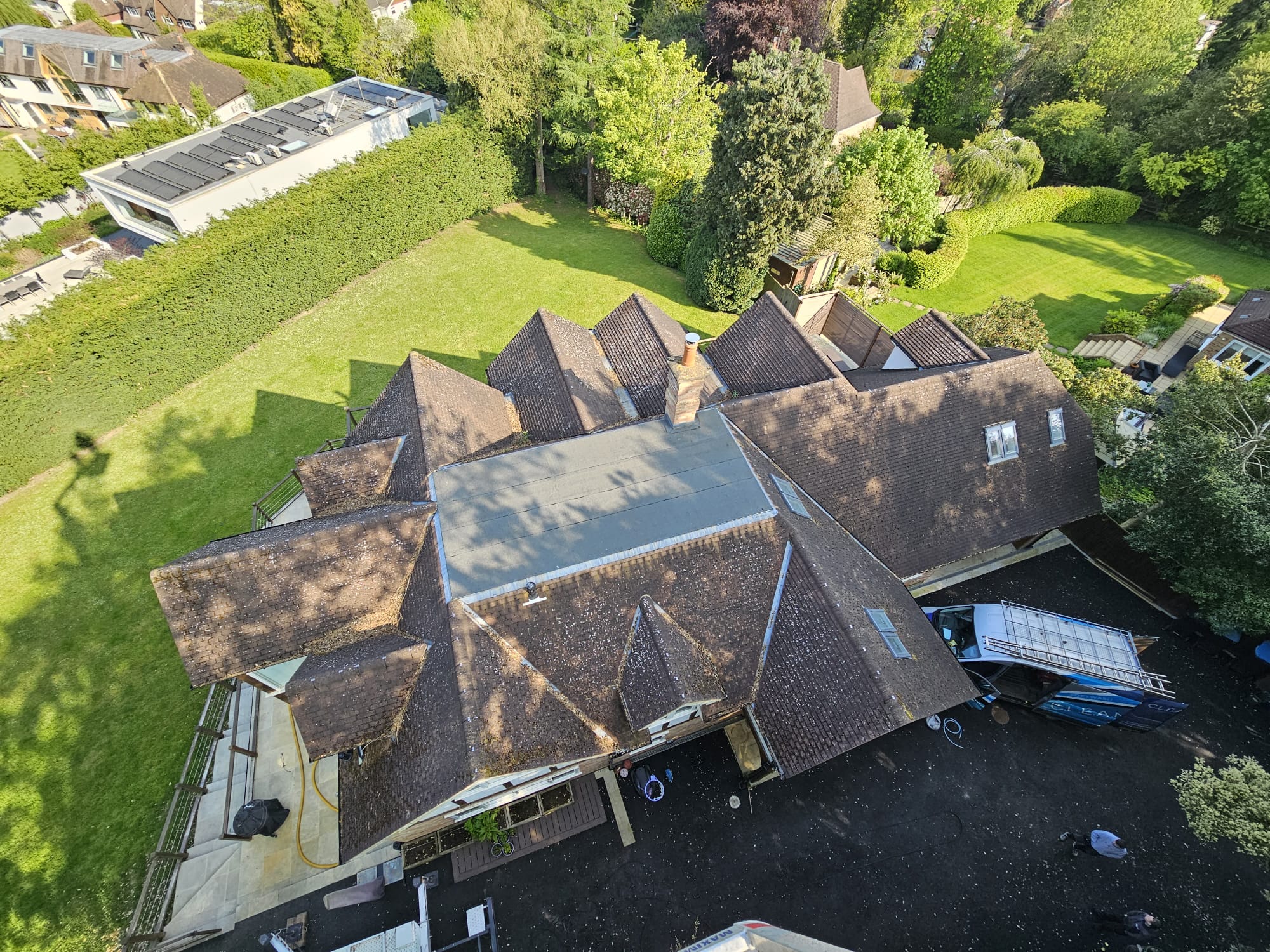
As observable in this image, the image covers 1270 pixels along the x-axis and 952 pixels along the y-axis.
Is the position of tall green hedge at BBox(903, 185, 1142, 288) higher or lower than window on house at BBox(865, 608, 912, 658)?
higher

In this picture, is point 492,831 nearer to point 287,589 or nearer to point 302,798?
point 302,798

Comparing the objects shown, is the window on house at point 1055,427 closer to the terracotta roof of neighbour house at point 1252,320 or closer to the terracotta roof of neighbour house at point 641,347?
the terracotta roof of neighbour house at point 641,347

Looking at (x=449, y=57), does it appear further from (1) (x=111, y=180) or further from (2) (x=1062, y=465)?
(2) (x=1062, y=465)

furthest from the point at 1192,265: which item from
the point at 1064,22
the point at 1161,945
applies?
the point at 1161,945

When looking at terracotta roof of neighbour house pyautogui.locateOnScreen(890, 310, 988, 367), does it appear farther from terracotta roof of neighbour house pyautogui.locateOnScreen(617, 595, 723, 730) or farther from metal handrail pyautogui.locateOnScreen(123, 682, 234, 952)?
metal handrail pyautogui.locateOnScreen(123, 682, 234, 952)

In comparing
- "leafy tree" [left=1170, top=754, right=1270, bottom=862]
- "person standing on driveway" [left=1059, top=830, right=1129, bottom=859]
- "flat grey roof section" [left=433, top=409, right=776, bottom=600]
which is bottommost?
"person standing on driveway" [left=1059, top=830, right=1129, bottom=859]

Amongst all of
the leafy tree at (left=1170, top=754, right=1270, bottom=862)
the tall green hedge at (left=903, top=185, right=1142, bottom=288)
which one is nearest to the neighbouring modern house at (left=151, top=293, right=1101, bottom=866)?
the leafy tree at (left=1170, top=754, right=1270, bottom=862)

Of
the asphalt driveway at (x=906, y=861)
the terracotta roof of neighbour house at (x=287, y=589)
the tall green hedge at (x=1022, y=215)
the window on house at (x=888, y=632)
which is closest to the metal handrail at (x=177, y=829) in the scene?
the asphalt driveway at (x=906, y=861)

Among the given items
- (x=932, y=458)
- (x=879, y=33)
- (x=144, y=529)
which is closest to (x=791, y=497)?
(x=932, y=458)
